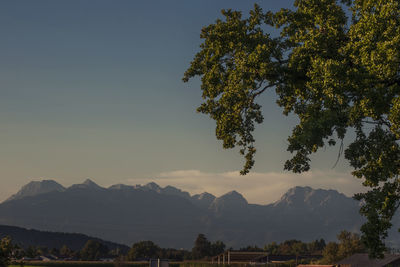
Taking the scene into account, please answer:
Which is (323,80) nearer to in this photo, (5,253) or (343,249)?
(5,253)

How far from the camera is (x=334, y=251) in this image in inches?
5276

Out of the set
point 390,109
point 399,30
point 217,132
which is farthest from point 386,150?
point 217,132

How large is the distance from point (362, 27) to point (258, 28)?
6382 millimetres

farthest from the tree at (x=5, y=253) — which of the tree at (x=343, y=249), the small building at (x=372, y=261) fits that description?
the tree at (x=343, y=249)

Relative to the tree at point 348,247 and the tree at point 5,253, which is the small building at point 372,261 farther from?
the tree at point 5,253

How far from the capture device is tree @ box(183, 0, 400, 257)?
24.9 meters

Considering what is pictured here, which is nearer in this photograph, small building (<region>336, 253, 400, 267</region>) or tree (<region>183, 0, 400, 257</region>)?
tree (<region>183, 0, 400, 257</region>)

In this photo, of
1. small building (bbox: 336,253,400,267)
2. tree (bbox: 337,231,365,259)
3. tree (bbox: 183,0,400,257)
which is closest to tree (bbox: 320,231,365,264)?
tree (bbox: 337,231,365,259)

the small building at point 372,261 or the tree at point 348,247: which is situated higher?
the tree at point 348,247

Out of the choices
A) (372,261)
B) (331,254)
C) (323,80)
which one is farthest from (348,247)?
(323,80)

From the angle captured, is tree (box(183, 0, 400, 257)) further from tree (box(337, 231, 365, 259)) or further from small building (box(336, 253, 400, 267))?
tree (box(337, 231, 365, 259))

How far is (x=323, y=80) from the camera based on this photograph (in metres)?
25.9

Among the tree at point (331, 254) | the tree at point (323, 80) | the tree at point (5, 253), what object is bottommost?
the tree at point (331, 254)

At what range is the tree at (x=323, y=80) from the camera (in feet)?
81.8
